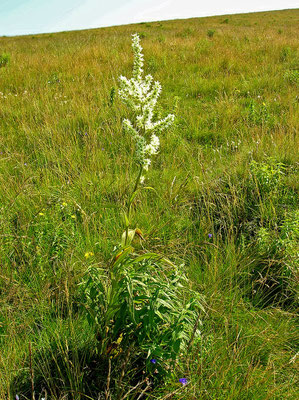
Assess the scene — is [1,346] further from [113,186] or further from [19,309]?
[113,186]

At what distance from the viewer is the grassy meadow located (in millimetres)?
1697

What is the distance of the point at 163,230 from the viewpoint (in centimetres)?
284

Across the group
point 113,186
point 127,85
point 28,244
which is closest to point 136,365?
point 28,244

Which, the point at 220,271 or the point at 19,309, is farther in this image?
the point at 220,271

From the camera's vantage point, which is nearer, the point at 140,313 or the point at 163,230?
the point at 140,313

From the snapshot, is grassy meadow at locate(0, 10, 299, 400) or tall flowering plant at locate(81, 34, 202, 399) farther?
grassy meadow at locate(0, 10, 299, 400)

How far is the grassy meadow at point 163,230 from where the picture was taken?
170 cm

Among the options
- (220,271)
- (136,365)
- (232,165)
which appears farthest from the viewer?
(232,165)

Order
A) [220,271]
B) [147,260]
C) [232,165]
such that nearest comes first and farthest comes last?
[147,260] → [220,271] → [232,165]

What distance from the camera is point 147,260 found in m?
1.96

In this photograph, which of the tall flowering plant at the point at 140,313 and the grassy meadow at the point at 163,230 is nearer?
the tall flowering plant at the point at 140,313

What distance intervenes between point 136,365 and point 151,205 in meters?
1.68

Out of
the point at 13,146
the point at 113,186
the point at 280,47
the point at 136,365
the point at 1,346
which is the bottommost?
the point at 136,365

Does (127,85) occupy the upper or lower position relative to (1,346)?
upper
